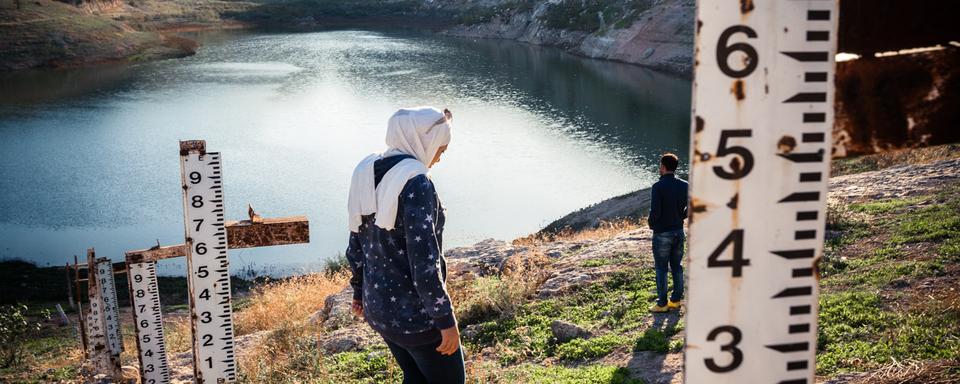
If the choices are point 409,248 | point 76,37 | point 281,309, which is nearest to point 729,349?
point 409,248

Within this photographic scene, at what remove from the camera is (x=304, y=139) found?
116 ft

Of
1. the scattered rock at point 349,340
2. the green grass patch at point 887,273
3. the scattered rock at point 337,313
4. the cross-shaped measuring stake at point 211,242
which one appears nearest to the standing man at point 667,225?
the green grass patch at point 887,273

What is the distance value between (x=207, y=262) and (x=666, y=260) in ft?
14.5

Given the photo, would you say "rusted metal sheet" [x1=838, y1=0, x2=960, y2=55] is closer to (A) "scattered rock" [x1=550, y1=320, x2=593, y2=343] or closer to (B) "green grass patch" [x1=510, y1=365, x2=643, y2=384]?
(B) "green grass patch" [x1=510, y1=365, x2=643, y2=384]

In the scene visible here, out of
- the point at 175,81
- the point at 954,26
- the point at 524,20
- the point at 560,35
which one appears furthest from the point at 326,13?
the point at 954,26

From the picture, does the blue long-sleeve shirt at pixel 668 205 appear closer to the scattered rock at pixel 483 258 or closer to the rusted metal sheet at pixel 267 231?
the scattered rock at pixel 483 258

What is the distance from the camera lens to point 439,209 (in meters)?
3.89

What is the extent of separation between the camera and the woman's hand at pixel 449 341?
12.1 ft

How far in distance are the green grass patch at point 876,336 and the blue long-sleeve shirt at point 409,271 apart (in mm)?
2736

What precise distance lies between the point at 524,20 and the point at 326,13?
24.8 meters

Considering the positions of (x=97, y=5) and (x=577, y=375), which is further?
(x=97, y=5)

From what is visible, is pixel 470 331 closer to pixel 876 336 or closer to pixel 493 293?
pixel 493 293

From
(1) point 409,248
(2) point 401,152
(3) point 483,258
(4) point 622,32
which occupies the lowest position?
(3) point 483,258

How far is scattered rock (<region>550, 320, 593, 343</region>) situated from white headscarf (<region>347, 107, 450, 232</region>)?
377 centimetres
